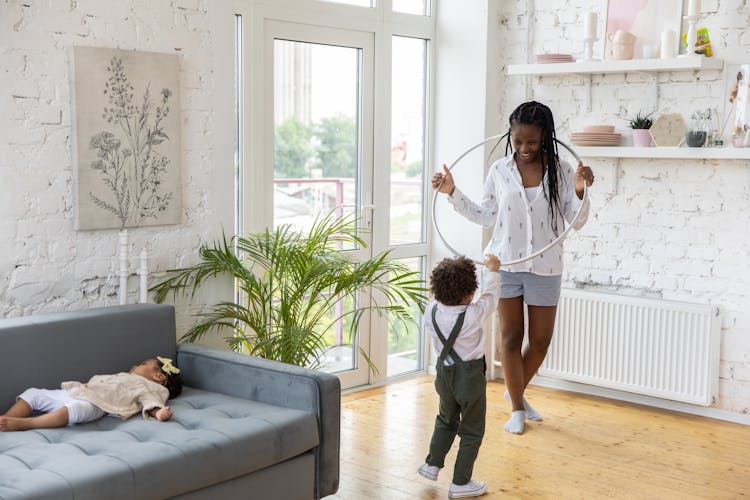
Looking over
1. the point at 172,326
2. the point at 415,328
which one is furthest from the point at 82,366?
the point at 415,328

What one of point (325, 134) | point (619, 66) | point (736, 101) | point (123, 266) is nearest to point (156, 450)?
point (123, 266)

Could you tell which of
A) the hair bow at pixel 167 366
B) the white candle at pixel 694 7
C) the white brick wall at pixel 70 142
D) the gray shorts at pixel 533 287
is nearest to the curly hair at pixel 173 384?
the hair bow at pixel 167 366

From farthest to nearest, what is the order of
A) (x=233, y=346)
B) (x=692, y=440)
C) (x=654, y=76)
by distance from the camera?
(x=654, y=76), (x=692, y=440), (x=233, y=346)

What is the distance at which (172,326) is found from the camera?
140 inches

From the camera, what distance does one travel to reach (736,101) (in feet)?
14.5

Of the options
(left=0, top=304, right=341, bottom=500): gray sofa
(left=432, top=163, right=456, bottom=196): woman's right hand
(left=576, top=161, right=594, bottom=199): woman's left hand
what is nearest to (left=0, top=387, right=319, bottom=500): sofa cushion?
(left=0, top=304, right=341, bottom=500): gray sofa

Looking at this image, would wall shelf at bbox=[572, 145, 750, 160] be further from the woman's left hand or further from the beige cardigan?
the beige cardigan

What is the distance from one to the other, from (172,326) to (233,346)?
48 cm

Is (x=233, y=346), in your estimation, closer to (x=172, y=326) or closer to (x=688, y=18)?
(x=172, y=326)

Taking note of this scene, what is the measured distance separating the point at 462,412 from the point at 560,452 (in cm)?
85

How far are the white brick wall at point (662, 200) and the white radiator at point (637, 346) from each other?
0.12 meters

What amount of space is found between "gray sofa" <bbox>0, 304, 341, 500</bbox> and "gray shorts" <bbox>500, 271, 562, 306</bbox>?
139 centimetres

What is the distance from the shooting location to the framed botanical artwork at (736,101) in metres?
4.38

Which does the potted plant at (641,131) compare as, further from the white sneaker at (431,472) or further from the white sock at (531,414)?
the white sneaker at (431,472)
